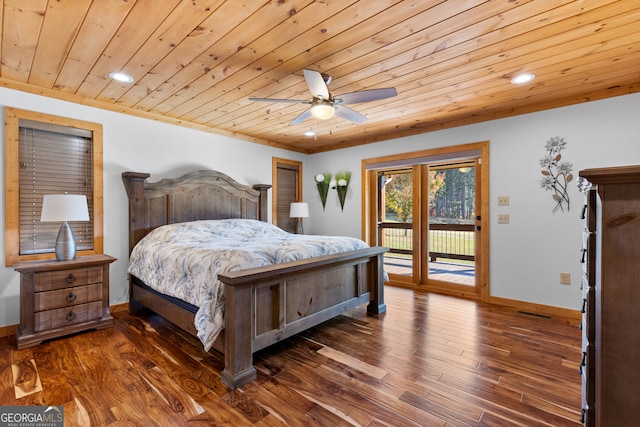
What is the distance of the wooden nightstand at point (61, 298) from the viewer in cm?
258

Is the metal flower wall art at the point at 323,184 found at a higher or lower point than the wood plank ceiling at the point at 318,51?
lower

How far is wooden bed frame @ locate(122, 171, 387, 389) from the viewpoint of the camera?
203 cm

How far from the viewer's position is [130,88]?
9.84ft

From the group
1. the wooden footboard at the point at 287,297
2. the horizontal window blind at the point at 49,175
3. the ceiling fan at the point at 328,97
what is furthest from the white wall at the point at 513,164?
the ceiling fan at the point at 328,97

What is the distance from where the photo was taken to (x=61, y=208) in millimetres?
2691

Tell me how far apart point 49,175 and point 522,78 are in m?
4.69

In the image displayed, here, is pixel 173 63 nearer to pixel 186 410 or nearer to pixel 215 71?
pixel 215 71

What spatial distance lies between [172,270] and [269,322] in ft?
3.32

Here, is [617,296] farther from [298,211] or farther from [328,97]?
[298,211]

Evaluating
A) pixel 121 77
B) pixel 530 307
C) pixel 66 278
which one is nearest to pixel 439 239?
pixel 530 307

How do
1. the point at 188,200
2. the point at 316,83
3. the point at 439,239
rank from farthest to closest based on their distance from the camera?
the point at 439,239, the point at 188,200, the point at 316,83

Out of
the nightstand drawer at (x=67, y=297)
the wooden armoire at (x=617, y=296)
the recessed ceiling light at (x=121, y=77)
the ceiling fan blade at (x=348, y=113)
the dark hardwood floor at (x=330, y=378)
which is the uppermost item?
the recessed ceiling light at (x=121, y=77)

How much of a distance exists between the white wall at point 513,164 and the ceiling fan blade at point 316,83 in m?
2.51

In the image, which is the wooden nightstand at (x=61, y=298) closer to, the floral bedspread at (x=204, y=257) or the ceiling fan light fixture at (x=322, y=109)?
the floral bedspread at (x=204, y=257)
